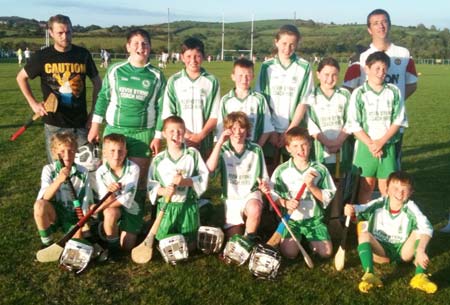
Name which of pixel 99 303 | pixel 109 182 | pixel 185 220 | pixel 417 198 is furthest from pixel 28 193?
pixel 417 198

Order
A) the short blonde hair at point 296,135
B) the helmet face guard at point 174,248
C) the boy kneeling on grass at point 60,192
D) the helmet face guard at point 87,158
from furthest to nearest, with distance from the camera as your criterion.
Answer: the helmet face guard at point 87,158, the short blonde hair at point 296,135, the boy kneeling on grass at point 60,192, the helmet face guard at point 174,248

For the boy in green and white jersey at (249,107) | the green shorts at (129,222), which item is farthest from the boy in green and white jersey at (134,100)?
the boy in green and white jersey at (249,107)

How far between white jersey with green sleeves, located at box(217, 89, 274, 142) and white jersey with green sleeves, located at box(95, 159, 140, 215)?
1.03 meters

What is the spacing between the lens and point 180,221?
173 inches

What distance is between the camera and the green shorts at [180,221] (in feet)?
14.3

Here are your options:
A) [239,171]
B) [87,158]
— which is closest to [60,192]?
[87,158]

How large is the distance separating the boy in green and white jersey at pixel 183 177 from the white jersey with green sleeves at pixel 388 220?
1.42 metres

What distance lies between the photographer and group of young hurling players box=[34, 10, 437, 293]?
420 centimetres

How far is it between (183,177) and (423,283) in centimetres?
213

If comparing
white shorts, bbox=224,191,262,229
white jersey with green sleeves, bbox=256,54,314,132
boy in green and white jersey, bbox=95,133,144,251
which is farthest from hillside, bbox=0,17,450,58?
white shorts, bbox=224,191,262,229

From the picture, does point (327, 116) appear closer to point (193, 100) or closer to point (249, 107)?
point (249, 107)

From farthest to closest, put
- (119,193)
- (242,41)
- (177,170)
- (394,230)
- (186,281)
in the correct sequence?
1. (242,41)
2. (177,170)
3. (119,193)
4. (394,230)
5. (186,281)

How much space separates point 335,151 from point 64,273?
9.18 feet

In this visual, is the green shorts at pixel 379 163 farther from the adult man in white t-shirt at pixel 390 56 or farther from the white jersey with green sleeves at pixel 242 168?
the white jersey with green sleeves at pixel 242 168
